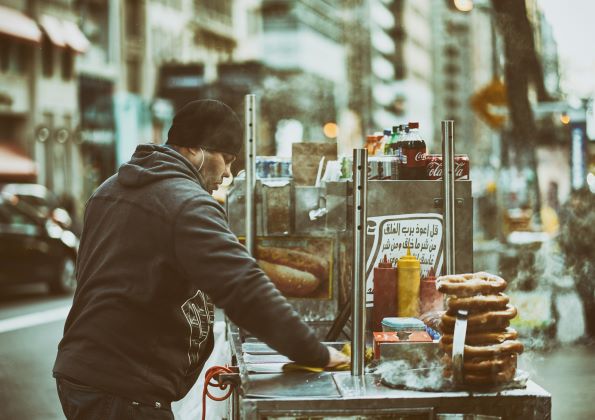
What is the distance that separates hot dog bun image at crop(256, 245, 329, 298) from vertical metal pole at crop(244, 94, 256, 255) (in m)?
0.14

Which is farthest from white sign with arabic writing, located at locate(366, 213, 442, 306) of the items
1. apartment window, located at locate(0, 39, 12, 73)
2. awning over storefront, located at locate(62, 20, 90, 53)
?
awning over storefront, located at locate(62, 20, 90, 53)

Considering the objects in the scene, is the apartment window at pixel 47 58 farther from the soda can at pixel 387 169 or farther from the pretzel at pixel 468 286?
the pretzel at pixel 468 286

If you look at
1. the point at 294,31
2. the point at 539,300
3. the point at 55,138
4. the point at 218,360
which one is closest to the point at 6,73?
the point at 55,138

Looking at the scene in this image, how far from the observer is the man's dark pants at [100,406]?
9.90 feet

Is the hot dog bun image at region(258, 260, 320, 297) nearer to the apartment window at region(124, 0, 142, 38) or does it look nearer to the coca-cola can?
the coca-cola can

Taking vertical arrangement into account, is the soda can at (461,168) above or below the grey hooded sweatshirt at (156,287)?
above

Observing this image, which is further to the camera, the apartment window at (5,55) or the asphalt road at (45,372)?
the apartment window at (5,55)

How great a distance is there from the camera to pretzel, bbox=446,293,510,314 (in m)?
3.14

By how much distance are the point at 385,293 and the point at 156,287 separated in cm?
128

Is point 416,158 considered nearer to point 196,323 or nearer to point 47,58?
point 196,323

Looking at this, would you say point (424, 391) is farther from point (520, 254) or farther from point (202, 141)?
point (520, 254)

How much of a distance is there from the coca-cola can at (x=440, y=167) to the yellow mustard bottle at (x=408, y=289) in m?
0.48

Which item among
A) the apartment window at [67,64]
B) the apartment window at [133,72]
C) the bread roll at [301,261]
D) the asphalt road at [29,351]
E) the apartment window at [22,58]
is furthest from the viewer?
the apartment window at [133,72]

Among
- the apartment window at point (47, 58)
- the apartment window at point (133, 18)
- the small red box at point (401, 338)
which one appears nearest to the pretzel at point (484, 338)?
the small red box at point (401, 338)
